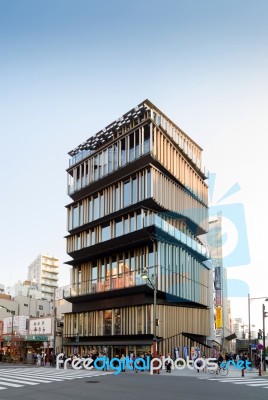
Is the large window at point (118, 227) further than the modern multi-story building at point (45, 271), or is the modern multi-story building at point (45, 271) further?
the modern multi-story building at point (45, 271)

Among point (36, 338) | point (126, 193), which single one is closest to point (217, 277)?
point (36, 338)

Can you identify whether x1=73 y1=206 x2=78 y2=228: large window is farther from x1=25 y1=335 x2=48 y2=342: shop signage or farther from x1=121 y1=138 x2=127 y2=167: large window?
x1=25 y1=335 x2=48 y2=342: shop signage

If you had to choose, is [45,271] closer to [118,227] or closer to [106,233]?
[106,233]

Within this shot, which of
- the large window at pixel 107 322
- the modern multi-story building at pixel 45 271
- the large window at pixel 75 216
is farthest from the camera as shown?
the modern multi-story building at pixel 45 271

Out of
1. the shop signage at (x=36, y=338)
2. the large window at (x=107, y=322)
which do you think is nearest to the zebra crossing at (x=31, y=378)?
the large window at (x=107, y=322)

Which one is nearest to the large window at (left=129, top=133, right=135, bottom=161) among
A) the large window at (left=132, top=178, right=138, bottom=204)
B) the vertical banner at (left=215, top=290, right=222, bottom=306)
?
the large window at (left=132, top=178, right=138, bottom=204)

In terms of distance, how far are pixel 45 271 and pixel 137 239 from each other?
100249mm

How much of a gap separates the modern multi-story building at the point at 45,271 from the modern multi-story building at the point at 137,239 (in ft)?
281

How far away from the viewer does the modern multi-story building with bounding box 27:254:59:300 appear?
138125 mm

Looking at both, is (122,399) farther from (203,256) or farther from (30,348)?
(30,348)

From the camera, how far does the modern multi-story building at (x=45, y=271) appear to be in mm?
138125

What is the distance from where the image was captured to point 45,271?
13988cm

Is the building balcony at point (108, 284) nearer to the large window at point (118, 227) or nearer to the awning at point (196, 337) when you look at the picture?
the large window at point (118, 227)

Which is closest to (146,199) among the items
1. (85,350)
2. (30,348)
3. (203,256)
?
(203,256)
